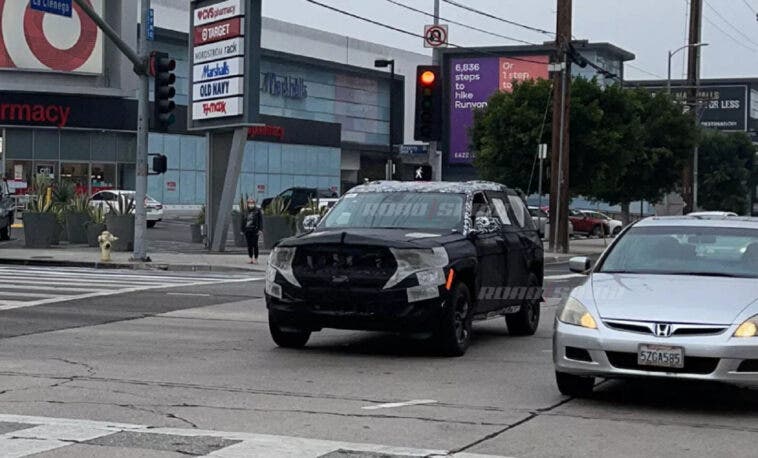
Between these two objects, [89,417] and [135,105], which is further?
[135,105]

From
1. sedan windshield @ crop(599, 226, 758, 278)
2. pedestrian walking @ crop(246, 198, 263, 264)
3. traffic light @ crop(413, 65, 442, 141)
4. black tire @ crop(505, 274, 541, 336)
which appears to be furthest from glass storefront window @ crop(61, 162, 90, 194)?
sedan windshield @ crop(599, 226, 758, 278)

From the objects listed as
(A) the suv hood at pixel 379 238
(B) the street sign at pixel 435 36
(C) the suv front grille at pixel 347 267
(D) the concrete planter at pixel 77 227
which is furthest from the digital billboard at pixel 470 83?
(C) the suv front grille at pixel 347 267

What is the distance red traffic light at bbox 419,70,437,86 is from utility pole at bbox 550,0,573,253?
39.7 feet

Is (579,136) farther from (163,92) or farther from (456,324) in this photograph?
(456,324)

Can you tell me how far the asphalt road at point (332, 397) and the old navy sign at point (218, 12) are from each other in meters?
18.8

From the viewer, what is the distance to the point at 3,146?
6031cm

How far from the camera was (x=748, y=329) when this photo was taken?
973 cm

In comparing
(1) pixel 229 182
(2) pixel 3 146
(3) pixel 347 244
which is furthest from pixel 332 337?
(2) pixel 3 146

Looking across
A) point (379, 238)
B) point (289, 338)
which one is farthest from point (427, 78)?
point (379, 238)

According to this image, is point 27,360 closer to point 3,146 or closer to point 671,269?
point 671,269

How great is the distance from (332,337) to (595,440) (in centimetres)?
678

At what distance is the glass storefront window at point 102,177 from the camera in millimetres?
62844

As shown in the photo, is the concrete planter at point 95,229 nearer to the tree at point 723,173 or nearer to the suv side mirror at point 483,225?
the suv side mirror at point 483,225

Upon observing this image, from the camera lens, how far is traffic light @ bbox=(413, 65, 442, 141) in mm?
26438
